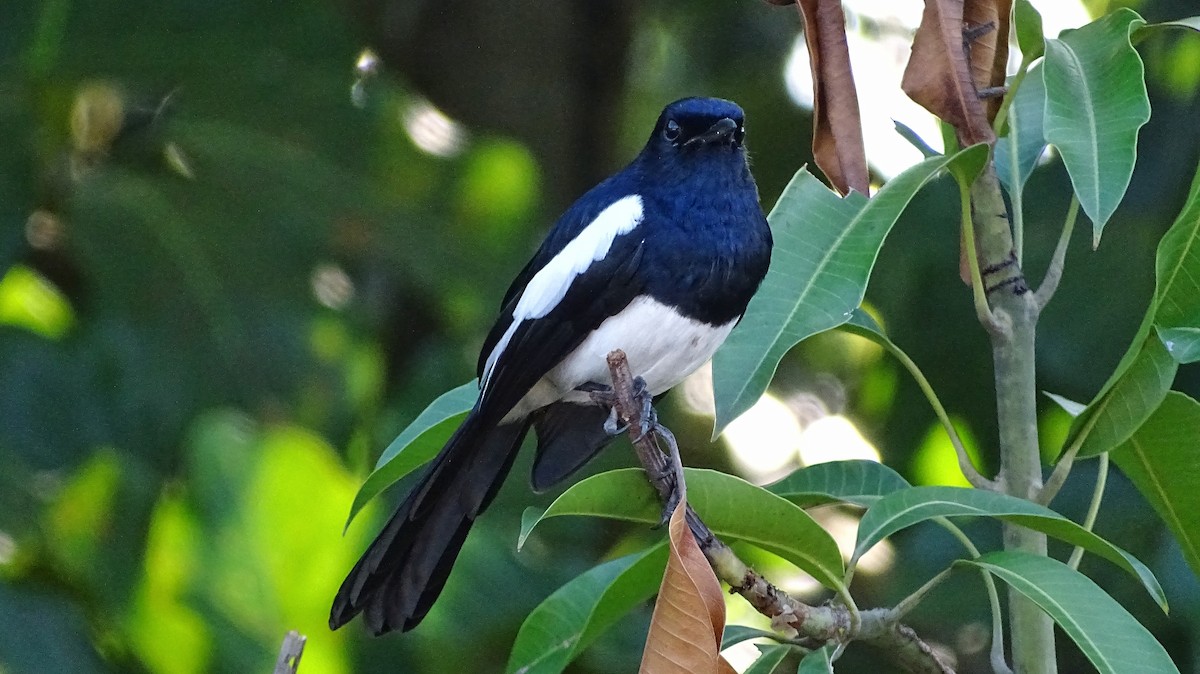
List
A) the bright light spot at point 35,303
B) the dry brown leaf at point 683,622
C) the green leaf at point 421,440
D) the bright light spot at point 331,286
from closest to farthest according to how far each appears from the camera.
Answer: the dry brown leaf at point 683,622 → the green leaf at point 421,440 → the bright light spot at point 35,303 → the bright light spot at point 331,286

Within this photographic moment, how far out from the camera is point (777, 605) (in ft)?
4.56

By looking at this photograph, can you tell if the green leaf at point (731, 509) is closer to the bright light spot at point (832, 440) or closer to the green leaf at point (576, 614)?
the green leaf at point (576, 614)

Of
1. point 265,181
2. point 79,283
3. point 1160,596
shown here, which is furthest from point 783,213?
point 79,283

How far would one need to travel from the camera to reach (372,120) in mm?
2609

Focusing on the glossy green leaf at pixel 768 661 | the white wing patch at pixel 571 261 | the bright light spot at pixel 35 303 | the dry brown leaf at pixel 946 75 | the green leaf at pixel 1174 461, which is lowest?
the green leaf at pixel 1174 461

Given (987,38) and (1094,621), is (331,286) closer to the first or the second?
(987,38)

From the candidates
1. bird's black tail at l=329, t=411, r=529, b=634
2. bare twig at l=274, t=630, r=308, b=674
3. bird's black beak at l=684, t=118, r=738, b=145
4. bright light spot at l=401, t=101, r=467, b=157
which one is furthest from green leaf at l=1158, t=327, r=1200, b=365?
bright light spot at l=401, t=101, r=467, b=157

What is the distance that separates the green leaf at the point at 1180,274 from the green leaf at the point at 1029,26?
278mm

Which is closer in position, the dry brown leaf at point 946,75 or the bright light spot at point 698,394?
the dry brown leaf at point 946,75

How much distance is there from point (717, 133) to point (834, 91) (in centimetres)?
41

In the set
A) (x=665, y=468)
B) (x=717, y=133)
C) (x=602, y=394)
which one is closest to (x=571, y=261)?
(x=602, y=394)

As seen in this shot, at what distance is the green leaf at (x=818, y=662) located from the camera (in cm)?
139

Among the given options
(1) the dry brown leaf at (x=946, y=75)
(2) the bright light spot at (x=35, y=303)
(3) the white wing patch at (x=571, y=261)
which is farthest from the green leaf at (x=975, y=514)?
(2) the bright light spot at (x=35, y=303)

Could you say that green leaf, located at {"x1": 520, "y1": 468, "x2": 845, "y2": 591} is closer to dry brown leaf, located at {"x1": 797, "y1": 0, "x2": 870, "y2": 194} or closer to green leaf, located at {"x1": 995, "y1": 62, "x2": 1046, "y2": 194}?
dry brown leaf, located at {"x1": 797, "y1": 0, "x2": 870, "y2": 194}
